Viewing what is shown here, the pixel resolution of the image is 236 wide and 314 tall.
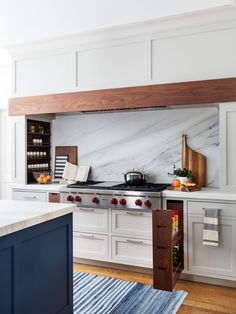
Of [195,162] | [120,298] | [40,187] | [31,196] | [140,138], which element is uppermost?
[140,138]

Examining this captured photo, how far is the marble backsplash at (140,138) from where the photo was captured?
386cm

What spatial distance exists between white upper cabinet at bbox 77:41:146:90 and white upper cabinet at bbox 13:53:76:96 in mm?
139

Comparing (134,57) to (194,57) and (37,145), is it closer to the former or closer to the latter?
(194,57)

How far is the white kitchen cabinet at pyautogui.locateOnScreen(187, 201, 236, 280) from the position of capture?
3176 mm

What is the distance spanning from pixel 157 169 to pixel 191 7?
1.87 m

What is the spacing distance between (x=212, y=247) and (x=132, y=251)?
2.84 ft

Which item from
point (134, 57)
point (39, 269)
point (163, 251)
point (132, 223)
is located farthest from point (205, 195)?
point (39, 269)

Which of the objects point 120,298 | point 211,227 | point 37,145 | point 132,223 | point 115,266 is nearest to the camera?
point 120,298

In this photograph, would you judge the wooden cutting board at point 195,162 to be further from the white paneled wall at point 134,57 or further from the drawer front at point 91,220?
the drawer front at point 91,220

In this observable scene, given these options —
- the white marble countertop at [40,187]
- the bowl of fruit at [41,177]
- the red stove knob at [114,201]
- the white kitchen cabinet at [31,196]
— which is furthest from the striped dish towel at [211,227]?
the bowl of fruit at [41,177]

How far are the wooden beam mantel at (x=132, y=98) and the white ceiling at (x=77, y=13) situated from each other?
74 cm

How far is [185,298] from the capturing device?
301 centimetres

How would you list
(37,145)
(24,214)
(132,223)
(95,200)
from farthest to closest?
(37,145), (95,200), (132,223), (24,214)

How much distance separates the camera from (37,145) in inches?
177
